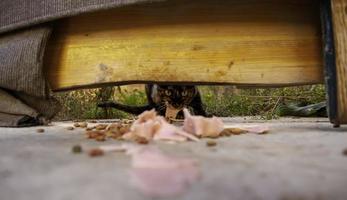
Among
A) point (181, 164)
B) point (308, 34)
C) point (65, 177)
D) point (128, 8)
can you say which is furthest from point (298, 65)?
point (65, 177)

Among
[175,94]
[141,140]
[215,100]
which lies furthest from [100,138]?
[215,100]

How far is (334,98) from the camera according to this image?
168cm

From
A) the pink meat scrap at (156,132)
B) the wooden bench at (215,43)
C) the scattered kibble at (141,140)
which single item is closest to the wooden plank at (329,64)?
the wooden bench at (215,43)

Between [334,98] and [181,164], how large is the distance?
0.94 metres

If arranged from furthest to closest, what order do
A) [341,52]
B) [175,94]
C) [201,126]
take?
[175,94], [341,52], [201,126]

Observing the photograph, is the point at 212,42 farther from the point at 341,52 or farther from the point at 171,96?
the point at 171,96

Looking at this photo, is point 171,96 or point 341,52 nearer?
point 341,52

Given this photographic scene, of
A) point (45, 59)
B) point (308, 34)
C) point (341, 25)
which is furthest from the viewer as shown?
point (45, 59)

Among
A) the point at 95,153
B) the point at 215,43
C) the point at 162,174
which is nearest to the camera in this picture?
the point at 162,174

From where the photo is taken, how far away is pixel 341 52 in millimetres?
1658

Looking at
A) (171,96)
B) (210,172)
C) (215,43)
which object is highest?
(215,43)

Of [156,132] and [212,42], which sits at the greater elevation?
[212,42]

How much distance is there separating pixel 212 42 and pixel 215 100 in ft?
12.0

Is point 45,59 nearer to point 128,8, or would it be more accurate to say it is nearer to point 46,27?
point 46,27
